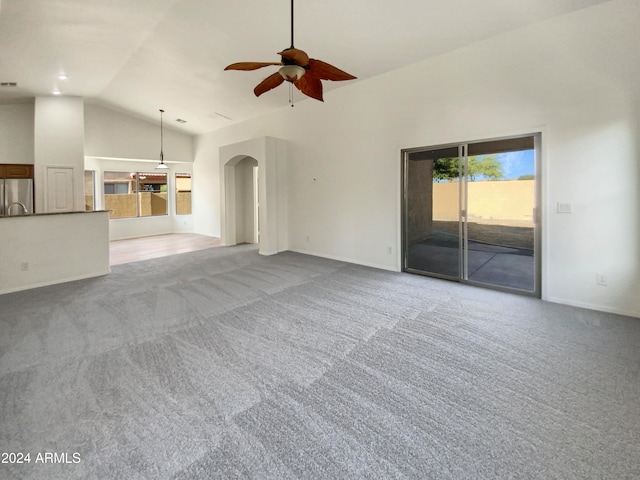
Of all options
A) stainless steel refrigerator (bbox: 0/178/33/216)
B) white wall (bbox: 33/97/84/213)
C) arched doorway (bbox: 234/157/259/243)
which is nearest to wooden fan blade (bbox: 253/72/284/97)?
arched doorway (bbox: 234/157/259/243)

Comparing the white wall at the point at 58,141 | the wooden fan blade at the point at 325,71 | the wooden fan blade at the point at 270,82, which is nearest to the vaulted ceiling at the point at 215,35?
the white wall at the point at 58,141

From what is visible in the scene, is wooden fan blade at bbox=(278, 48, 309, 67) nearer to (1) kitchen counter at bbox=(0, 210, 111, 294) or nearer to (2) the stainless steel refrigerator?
(1) kitchen counter at bbox=(0, 210, 111, 294)

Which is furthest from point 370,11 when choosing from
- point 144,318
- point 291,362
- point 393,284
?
point 144,318

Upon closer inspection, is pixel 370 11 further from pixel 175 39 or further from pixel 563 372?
pixel 563 372

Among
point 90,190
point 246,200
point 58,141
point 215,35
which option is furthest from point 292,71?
point 90,190

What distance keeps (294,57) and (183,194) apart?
9.49m

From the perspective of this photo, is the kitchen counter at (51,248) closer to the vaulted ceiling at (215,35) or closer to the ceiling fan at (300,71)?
the vaulted ceiling at (215,35)

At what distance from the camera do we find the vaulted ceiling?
366 cm

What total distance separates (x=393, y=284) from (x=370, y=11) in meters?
3.68

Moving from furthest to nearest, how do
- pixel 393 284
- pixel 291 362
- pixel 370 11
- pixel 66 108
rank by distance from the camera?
pixel 66 108 < pixel 393 284 < pixel 370 11 < pixel 291 362

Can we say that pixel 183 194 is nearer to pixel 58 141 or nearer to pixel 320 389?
pixel 58 141

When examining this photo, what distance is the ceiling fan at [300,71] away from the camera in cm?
255

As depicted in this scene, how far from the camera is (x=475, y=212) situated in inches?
177

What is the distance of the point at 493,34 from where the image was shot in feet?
13.0
